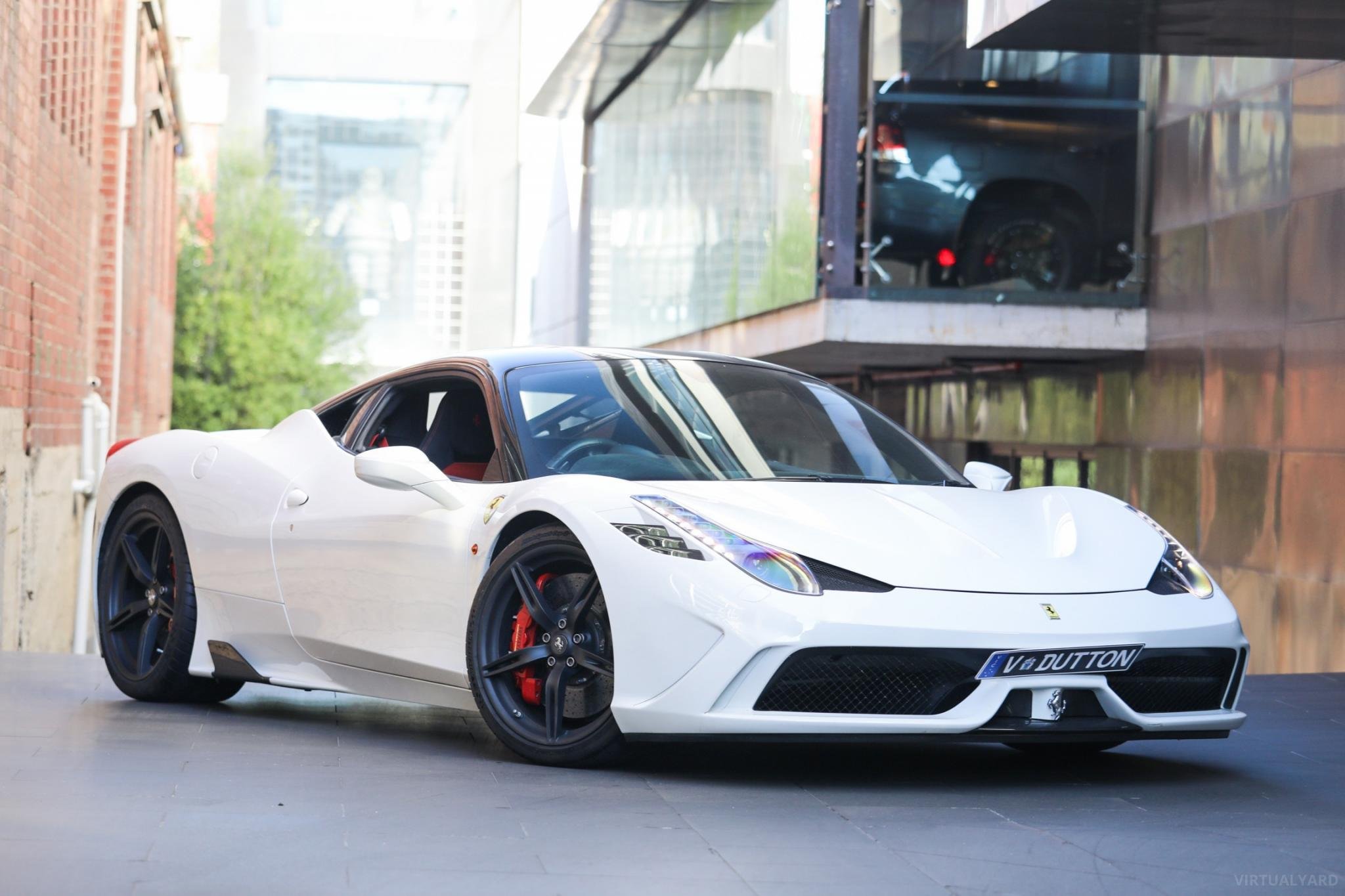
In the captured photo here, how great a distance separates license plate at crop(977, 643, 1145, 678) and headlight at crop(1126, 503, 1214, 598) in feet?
1.07

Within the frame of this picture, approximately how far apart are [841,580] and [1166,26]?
5.15 metres

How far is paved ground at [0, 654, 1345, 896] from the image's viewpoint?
340 cm

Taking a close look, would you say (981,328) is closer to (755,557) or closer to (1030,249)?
(1030,249)

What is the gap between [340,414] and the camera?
254 inches

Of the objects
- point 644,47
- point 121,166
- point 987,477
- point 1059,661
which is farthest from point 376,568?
point 644,47

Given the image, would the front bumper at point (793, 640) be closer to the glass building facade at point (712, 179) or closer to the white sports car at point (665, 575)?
the white sports car at point (665, 575)

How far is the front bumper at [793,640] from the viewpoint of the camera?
4371mm

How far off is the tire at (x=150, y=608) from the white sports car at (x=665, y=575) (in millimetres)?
20

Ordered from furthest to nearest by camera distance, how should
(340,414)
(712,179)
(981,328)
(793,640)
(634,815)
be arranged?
(712,179), (981,328), (340,414), (793,640), (634,815)

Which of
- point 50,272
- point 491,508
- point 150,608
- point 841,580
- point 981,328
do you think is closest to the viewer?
point 841,580

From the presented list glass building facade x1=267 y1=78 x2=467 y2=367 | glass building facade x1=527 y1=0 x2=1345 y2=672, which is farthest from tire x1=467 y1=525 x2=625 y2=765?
glass building facade x1=267 y1=78 x2=467 y2=367

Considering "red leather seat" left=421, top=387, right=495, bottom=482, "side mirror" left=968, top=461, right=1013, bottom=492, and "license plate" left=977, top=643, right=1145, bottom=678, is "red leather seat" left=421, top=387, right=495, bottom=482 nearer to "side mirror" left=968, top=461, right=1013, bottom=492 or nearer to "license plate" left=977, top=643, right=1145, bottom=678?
"side mirror" left=968, top=461, right=1013, bottom=492

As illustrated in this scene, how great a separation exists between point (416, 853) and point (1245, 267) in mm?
10985

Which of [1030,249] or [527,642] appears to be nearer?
[527,642]
